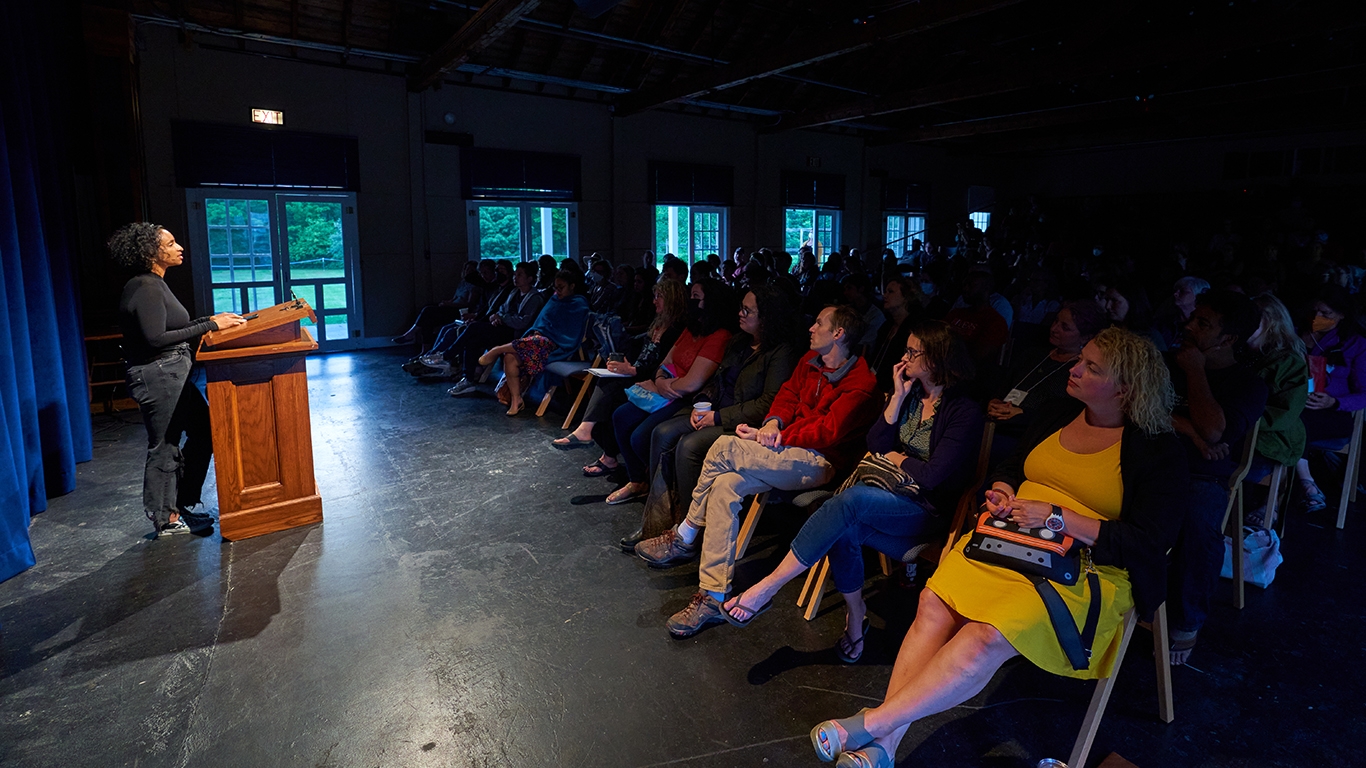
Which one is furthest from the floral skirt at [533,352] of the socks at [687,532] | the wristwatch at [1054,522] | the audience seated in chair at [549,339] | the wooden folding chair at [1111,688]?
the wooden folding chair at [1111,688]

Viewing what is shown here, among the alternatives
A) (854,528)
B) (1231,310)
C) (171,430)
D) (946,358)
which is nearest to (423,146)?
(171,430)

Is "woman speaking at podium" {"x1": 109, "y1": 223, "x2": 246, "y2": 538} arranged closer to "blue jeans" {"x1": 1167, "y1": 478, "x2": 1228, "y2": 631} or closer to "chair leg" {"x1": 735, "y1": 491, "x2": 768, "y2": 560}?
"chair leg" {"x1": 735, "y1": 491, "x2": 768, "y2": 560}

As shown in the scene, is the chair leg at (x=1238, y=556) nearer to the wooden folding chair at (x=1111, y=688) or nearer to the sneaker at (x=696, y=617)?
the wooden folding chair at (x=1111, y=688)

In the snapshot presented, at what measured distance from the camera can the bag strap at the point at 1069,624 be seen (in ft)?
6.24

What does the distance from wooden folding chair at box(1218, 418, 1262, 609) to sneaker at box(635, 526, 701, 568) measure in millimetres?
2049

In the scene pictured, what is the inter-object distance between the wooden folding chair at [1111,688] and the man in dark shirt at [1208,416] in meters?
0.30

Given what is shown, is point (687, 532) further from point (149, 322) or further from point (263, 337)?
point (149, 322)

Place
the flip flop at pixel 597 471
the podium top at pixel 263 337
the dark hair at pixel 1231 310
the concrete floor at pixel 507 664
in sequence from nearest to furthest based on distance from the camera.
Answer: the concrete floor at pixel 507 664 → the dark hair at pixel 1231 310 → the podium top at pixel 263 337 → the flip flop at pixel 597 471

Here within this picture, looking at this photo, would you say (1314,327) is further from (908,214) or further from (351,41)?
(908,214)

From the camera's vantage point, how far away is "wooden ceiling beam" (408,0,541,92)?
6434mm

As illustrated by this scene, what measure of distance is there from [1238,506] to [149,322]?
4594 millimetres

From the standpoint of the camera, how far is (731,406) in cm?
350

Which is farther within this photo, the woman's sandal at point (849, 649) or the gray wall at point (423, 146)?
the gray wall at point (423, 146)

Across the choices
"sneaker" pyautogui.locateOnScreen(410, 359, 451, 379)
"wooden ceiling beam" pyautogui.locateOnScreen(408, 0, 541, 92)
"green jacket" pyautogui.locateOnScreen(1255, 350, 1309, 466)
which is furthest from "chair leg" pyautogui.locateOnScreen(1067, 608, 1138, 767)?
"sneaker" pyautogui.locateOnScreen(410, 359, 451, 379)
